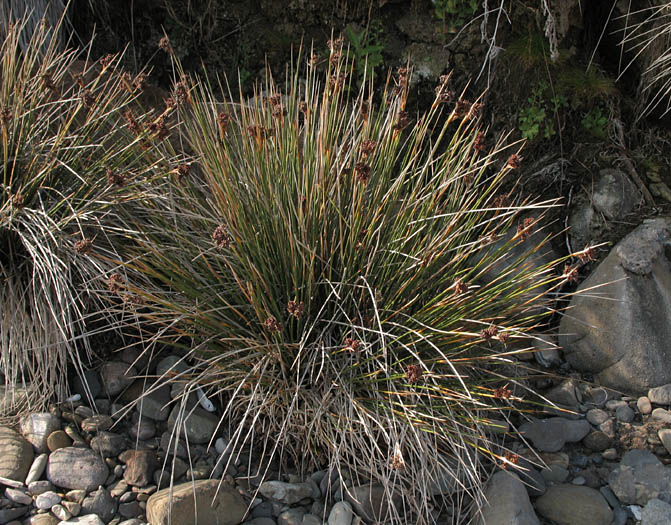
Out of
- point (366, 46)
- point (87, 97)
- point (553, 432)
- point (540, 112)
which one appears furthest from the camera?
point (366, 46)

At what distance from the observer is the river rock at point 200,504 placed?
2156 mm

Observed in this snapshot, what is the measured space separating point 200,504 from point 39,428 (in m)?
0.68

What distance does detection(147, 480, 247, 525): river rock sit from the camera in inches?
84.9

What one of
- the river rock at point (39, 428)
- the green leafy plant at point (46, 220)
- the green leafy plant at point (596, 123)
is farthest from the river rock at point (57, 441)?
the green leafy plant at point (596, 123)

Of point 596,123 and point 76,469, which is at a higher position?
point 596,123

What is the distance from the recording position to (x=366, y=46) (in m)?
3.63

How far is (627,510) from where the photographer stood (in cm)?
240

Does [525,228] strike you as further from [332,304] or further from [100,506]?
[100,506]

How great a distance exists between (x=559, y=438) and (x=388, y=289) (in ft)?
3.06

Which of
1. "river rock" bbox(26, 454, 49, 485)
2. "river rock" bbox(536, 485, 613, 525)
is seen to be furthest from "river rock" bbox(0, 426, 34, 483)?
"river rock" bbox(536, 485, 613, 525)

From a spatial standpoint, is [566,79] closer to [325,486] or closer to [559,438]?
[559,438]

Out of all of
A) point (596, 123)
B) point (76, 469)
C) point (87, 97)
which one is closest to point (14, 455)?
point (76, 469)

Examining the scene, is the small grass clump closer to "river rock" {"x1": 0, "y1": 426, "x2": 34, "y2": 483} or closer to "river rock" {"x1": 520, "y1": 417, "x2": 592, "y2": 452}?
"river rock" {"x1": 520, "y1": 417, "x2": 592, "y2": 452}

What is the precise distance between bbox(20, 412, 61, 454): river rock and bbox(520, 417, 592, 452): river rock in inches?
69.4
